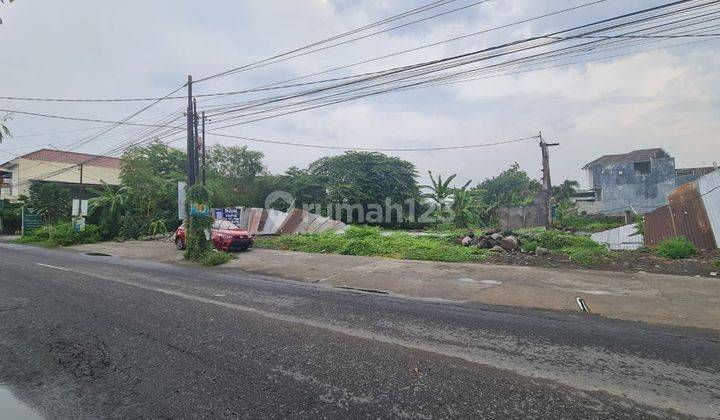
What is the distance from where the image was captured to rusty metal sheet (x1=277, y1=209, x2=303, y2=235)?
20.7m

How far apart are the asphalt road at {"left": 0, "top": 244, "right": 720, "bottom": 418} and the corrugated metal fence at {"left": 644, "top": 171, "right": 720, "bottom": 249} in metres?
8.18

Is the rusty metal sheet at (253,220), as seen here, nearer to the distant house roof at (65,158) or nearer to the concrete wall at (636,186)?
the distant house roof at (65,158)

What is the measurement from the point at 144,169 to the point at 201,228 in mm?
12860

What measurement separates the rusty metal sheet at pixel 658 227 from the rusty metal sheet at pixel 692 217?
0.16 metres

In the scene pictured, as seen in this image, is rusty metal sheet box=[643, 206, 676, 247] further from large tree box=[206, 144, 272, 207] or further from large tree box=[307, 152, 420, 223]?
large tree box=[206, 144, 272, 207]

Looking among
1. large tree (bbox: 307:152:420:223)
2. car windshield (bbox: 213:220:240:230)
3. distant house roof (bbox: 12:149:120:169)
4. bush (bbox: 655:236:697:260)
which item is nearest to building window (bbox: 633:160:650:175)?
large tree (bbox: 307:152:420:223)

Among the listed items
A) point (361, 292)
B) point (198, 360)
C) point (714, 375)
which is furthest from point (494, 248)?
point (198, 360)

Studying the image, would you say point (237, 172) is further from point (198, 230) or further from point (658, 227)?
point (658, 227)

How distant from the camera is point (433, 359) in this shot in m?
3.95

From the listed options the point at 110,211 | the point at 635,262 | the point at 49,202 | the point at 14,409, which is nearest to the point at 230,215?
the point at 110,211

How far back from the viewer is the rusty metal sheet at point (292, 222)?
2072 cm

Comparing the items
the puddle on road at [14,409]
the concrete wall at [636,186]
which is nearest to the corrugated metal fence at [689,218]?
the puddle on road at [14,409]

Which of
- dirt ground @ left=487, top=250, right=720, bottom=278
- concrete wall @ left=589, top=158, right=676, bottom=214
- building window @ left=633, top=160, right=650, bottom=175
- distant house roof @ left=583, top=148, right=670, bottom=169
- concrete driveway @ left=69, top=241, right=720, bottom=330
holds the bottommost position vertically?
concrete driveway @ left=69, top=241, right=720, bottom=330

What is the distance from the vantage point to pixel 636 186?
35.5 meters
